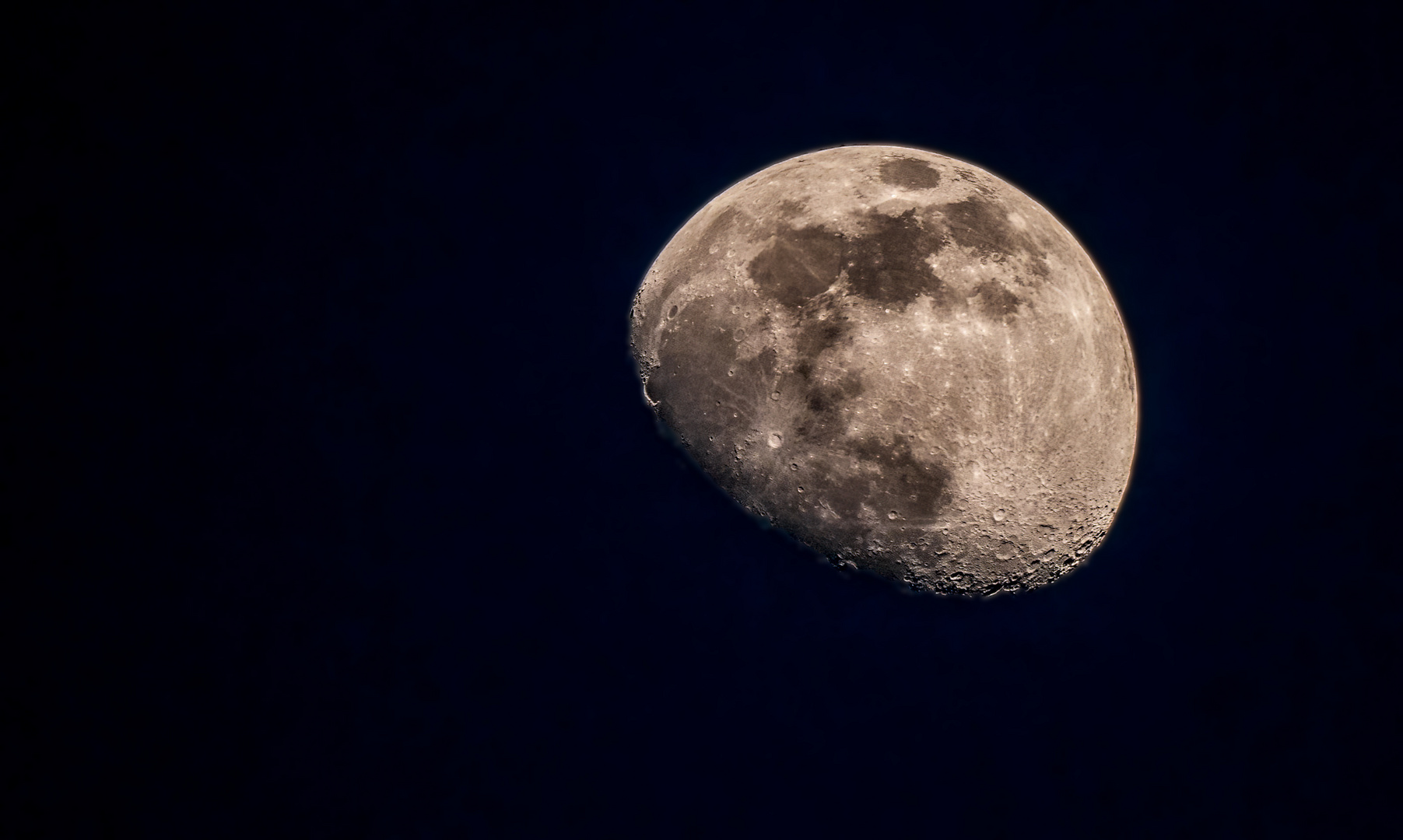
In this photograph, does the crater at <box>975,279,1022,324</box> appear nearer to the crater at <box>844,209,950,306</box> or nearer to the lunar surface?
the lunar surface

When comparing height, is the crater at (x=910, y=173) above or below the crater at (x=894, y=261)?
above

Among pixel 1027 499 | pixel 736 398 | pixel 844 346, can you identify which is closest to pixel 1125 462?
pixel 1027 499

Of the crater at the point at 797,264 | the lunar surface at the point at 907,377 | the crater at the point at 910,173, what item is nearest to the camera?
the lunar surface at the point at 907,377

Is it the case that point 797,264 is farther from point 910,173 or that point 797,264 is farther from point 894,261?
point 910,173

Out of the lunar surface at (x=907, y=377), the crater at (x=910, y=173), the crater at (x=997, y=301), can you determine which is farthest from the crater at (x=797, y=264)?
the crater at (x=997, y=301)

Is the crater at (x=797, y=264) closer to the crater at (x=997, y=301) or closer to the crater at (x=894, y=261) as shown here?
the crater at (x=894, y=261)

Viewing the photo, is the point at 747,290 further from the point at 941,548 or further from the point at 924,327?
the point at 941,548

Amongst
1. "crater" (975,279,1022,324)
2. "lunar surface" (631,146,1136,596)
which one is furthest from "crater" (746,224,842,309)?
"crater" (975,279,1022,324)

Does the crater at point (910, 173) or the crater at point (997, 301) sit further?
the crater at point (910, 173)

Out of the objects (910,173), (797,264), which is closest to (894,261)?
(797,264)
